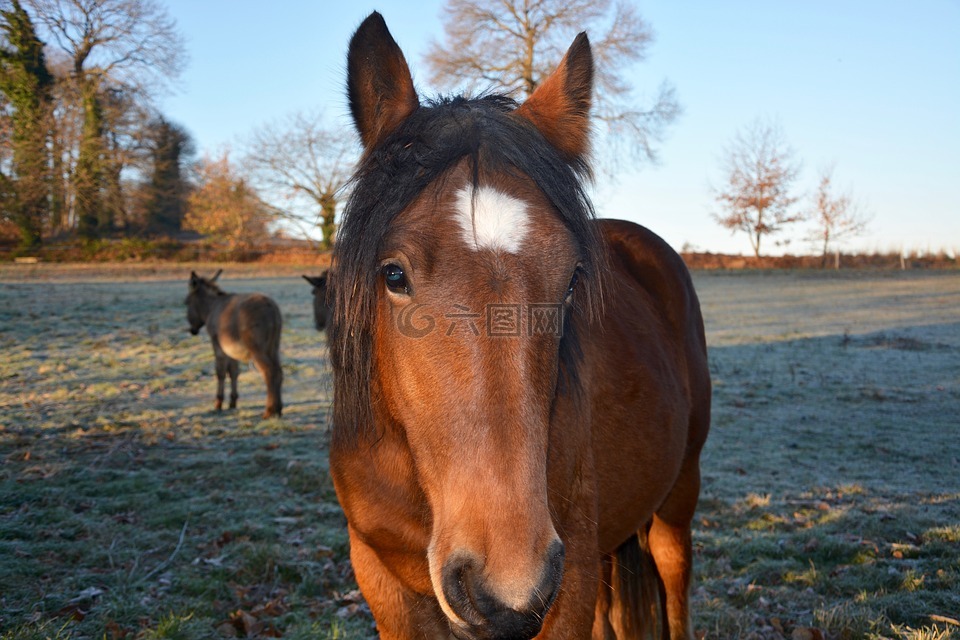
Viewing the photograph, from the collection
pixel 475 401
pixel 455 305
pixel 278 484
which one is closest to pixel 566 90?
pixel 455 305

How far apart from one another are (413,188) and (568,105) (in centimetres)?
88

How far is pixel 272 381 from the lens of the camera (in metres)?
9.58

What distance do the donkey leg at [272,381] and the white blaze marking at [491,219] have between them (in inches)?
336

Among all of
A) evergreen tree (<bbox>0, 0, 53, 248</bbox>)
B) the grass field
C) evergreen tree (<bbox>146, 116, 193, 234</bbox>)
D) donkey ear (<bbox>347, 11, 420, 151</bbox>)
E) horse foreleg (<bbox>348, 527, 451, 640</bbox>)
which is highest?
evergreen tree (<bbox>146, 116, 193, 234</bbox>)

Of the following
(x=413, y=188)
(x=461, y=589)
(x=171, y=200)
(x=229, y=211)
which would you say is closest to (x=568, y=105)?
(x=413, y=188)

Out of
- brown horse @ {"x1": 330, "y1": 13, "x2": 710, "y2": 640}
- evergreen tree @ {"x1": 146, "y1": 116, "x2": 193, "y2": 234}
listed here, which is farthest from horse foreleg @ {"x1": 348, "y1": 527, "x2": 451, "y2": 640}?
evergreen tree @ {"x1": 146, "y1": 116, "x2": 193, "y2": 234}

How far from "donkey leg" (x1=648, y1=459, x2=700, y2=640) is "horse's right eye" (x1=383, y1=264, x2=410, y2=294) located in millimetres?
2709

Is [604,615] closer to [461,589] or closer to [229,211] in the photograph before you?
[461,589]

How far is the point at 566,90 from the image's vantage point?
2.24 metres

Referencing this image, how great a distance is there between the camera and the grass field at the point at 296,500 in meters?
3.59

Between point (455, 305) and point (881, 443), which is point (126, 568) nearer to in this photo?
point (455, 305)

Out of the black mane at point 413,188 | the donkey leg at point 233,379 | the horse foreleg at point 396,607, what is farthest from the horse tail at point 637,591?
the donkey leg at point 233,379

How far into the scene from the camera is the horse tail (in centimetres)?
340

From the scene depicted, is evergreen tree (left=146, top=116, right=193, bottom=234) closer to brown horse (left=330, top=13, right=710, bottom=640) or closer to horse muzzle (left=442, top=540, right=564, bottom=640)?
brown horse (left=330, top=13, right=710, bottom=640)
